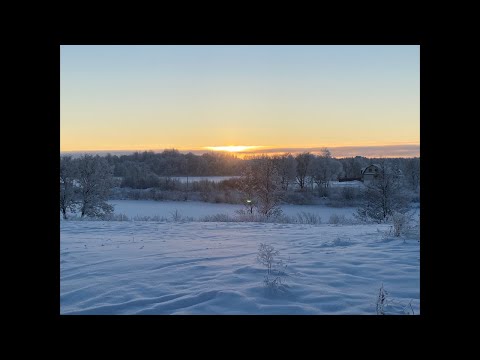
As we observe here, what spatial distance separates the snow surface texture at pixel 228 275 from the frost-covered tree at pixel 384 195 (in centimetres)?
2881

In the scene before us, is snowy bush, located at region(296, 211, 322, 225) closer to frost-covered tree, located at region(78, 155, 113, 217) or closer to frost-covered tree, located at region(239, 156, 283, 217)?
frost-covered tree, located at region(239, 156, 283, 217)

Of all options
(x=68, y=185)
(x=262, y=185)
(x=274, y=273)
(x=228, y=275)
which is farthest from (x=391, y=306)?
(x=68, y=185)

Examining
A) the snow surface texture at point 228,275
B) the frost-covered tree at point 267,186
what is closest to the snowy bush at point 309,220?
the snow surface texture at point 228,275

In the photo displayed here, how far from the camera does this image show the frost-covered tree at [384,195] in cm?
3544

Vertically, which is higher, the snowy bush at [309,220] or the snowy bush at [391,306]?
the snowy bush at [391,306]

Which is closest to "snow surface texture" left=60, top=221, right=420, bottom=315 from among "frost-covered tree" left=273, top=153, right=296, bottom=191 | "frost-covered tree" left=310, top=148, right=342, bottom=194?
"frost-covered tree" left=273, top=153, right=296, bottom=191

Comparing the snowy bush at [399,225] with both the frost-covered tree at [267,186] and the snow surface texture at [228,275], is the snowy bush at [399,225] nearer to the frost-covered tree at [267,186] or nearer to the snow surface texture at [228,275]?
the snow surface texture at [228,275]

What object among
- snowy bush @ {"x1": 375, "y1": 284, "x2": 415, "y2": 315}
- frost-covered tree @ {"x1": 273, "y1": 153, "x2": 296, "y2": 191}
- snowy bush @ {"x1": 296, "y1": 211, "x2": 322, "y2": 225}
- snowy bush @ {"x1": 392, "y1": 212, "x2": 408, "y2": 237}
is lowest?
snowy bush @ {"x1": 296, "y1": 211, "x2": 322, "y2": 225}

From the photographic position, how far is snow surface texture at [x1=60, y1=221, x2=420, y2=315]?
3.92 metres

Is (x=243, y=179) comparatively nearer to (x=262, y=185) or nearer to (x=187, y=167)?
(x=262, y=185)

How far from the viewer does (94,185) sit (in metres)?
35.7

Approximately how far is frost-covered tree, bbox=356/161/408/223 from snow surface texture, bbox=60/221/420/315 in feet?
94.5

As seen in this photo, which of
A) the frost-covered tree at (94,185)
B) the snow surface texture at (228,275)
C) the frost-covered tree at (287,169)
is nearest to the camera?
the snow surface texture at (228,275)
